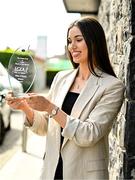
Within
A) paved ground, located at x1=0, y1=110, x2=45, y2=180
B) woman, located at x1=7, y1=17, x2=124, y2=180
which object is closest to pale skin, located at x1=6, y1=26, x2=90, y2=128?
woman, located at x1=7, y1=17, x2=124, y2=180

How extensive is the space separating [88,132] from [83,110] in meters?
0.14

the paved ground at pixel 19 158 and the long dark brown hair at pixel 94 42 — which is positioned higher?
the long dark brown hair at pixel 94 42

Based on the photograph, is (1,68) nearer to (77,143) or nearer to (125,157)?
(77,143)

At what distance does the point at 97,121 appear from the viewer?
2.32 metres

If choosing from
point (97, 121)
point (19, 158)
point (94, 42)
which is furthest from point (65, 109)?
point (19, 158)

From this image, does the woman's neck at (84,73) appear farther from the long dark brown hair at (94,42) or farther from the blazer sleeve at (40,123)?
the blazer sleeve at (40,123)

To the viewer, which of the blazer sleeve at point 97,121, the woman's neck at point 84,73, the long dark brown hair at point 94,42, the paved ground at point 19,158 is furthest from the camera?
the paved ground at point 19,158

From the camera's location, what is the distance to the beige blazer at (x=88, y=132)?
2305 millimetres

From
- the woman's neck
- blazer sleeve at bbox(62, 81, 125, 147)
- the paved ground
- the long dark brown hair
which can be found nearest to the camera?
blazer sleeve at bbox(62, 81, 125, 147)

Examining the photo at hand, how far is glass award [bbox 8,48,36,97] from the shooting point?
249 centimetres

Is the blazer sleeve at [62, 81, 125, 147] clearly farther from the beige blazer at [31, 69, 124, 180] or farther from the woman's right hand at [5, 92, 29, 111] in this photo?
the woman's right hand at [5, 92, 29, 111]

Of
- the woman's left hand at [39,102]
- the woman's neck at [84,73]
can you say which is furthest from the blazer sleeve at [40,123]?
the woman's left hand at [39,102]

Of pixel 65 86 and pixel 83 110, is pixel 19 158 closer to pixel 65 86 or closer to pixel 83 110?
pixel 65 86

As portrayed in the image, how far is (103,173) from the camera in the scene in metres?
2.41
